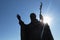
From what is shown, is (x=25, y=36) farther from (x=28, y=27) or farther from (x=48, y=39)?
(x=48, y=39)

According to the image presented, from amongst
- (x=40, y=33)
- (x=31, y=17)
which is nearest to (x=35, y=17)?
(x=31, y=17)

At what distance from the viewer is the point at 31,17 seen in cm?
1012

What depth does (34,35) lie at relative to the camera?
31.8 feet

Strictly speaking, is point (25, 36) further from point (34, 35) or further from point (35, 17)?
point (35, 17)

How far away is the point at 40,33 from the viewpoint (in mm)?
9609

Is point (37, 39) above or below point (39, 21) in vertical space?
below

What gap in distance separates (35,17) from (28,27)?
690mm

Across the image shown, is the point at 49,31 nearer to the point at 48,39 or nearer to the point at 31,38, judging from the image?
Answer: the point at 48,39

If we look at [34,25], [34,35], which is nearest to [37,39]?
[34,35]

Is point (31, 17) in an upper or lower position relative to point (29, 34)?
upper

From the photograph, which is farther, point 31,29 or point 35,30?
point 31,29

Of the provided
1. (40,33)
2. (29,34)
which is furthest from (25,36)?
(40,33)

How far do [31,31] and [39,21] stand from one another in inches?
28.7

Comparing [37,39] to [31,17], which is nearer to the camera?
[37,39]
